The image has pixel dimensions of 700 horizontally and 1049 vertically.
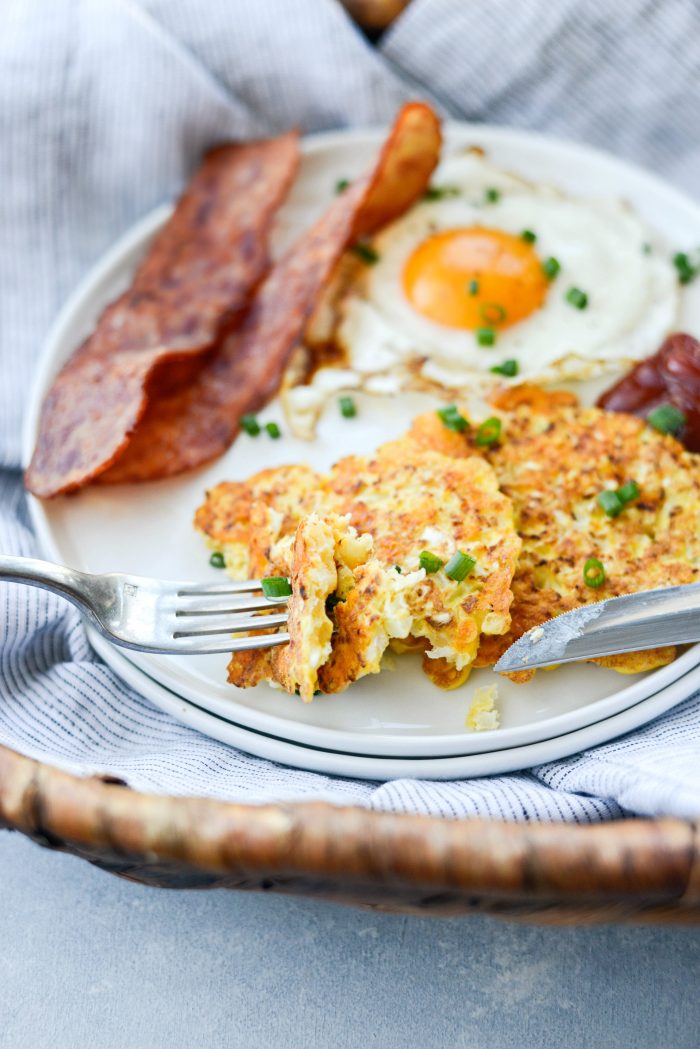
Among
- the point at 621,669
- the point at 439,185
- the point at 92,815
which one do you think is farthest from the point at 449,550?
the point at 439,185

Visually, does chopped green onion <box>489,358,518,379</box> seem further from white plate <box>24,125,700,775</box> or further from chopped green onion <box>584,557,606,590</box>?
chopped green onion <box>584,557,606,590</box>

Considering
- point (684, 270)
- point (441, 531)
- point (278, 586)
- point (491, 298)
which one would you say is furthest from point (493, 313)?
point (278, 586)

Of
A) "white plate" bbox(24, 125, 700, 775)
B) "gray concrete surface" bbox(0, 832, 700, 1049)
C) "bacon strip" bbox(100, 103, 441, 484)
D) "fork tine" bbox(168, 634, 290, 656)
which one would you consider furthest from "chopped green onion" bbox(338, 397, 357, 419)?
"gray concrete surface" bbox(0, 832, 700, 1049)

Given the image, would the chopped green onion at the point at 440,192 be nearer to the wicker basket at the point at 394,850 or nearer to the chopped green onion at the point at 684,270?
the chopped green onion at the point at 684,270

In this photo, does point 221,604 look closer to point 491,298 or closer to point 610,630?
point 610,630

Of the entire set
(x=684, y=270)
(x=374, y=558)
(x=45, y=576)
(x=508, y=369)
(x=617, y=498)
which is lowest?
(x=45, y=576)

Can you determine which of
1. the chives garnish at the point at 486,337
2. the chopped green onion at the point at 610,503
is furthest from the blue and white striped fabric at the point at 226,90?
the chopped green onion at the point at 610,503
